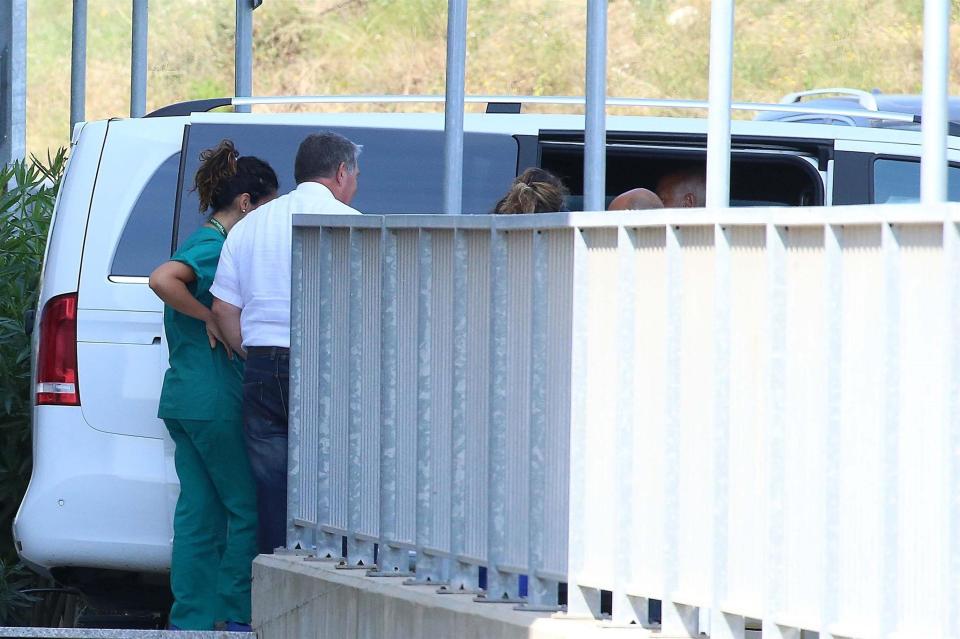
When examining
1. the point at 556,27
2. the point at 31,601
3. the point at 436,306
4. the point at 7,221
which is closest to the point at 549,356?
the point at 436,306

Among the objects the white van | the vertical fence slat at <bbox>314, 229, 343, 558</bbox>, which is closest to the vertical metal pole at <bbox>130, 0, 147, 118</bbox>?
the white van

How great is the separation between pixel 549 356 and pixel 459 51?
5.59ft

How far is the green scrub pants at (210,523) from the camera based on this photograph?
5.64 m

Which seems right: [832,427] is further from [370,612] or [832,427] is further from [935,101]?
[370,612]

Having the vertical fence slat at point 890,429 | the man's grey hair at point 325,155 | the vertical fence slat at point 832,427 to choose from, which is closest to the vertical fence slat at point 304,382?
the man's grey hair at point 325,155

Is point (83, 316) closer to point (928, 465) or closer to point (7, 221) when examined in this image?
point (7, 221)

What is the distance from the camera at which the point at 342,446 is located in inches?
203

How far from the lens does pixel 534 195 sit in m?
5.53

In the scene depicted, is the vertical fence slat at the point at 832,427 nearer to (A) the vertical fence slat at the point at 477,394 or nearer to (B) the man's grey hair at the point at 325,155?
(A) the vertical fence slat at the point at 477,394

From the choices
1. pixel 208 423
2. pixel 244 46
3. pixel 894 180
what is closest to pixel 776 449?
pixel 208 423

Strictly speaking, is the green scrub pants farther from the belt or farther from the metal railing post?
the metal railing post

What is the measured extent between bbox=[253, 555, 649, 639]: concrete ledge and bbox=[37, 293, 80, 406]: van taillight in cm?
93

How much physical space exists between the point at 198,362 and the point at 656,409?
2.19m

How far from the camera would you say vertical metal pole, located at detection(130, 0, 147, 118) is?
9258 millimetres
